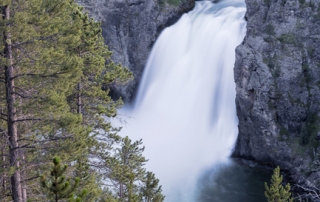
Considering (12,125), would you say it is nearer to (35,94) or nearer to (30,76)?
(35,94)

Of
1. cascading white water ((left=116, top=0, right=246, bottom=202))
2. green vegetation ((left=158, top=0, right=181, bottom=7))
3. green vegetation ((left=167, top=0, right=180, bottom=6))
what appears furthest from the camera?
green vegetation ((left=167, top=0, right=180, bottom=6))

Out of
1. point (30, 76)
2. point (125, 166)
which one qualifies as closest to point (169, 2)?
point (125, 166)

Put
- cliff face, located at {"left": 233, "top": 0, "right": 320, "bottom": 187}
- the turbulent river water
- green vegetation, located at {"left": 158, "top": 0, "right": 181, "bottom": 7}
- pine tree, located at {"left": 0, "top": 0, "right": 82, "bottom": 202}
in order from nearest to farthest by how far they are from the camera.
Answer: pine tree, located at {"left": 0, "top": 0, "right": 82, "bottom": 202} → cliff face, located at {"left": 233, "top": 0, "right": 320, "bottom": 187} → the turbulent river water → green vegetation, located at {"left": 158, "top": 0, "right": 181, "bottom": 7}

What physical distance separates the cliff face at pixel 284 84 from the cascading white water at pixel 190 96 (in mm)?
4857

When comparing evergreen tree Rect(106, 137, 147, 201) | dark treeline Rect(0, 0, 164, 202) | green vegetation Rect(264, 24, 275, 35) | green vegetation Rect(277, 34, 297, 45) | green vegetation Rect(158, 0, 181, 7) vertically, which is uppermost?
green vegetation Rect(158, 0, 181, 7)

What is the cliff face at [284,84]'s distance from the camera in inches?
955

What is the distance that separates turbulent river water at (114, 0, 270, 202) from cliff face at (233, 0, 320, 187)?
3.43 meters

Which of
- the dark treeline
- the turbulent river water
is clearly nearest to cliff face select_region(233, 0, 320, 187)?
the turbulent river water

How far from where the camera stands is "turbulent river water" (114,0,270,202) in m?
25.2

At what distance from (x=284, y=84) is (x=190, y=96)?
37.8 feet

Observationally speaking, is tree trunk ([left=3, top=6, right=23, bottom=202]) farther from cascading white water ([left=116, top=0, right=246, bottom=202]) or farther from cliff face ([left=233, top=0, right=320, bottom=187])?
cliff face ([left=233, top=0, right=320, bottom=187])

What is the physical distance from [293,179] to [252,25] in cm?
1279

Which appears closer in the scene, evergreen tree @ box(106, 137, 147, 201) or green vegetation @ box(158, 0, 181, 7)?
evergreen tree @ box(106, 137, 147, 201)

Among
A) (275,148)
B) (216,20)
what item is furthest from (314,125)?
(216,20)
